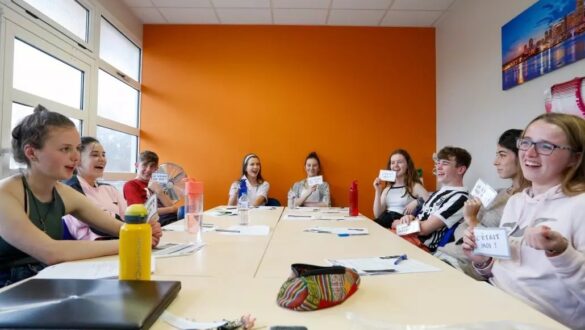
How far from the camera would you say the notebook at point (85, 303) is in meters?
A: 0.58

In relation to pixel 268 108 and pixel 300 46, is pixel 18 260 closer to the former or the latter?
pixel 268 108

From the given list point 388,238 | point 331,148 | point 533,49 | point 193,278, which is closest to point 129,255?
point 193,278

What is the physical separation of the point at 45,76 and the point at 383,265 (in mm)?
3073

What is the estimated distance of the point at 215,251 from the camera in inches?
52.7

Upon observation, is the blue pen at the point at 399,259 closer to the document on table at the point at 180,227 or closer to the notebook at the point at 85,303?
the notebook at the point at 85,303

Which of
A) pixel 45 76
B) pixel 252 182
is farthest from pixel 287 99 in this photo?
pixel 45 76

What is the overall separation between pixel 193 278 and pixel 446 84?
3.93m

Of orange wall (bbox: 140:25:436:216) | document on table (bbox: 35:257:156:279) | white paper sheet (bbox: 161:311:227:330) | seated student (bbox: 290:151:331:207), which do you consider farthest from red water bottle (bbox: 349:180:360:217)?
white paper sheet (bbox: 161:311:227:330)

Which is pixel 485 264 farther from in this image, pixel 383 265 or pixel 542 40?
pixel 542 40

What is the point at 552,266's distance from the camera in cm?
109

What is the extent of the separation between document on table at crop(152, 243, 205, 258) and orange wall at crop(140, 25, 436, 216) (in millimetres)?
2908

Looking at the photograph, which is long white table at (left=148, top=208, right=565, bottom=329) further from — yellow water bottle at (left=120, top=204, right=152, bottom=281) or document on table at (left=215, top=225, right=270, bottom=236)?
document on table at (left=215, top=225, right=270, bottom=236)

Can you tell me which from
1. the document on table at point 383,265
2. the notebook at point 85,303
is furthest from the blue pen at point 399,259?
the notebook at point 85,303

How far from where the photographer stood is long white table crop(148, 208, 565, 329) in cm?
72
